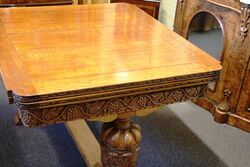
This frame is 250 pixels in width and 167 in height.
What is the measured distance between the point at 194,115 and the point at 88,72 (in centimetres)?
138

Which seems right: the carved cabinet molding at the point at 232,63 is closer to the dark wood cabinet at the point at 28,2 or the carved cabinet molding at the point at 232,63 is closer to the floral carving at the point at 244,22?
the floral carving at the point at 244,22

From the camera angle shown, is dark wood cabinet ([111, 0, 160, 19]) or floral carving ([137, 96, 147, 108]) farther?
Answer: dark wood cabinet ([111, 0, 160, 19])

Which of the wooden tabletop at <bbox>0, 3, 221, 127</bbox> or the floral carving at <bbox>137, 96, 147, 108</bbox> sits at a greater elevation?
the wooden tabletop at <bbox>0, 3, 221, 127</bbox>

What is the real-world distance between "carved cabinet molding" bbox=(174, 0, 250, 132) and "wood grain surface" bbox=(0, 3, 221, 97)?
2.03 feet

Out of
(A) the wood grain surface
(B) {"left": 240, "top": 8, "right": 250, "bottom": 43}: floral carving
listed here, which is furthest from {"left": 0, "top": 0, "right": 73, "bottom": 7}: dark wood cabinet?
(B) {"left": 240, "top": 8, "right": 250, "bottom": 43}: floral carving

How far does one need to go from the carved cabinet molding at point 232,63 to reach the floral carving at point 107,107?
924 millimetres

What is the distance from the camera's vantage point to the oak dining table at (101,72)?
106cm

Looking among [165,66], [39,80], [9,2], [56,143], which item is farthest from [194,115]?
[9,2]

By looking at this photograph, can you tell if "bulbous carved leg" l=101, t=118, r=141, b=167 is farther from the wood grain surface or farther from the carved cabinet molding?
the carved cabinet molding

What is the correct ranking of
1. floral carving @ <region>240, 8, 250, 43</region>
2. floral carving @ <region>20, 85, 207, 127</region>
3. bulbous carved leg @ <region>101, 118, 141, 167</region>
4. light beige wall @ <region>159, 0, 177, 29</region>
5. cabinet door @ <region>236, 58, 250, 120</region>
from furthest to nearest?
light beige wall @ <region>159, 0, 177, 29</region> → cabinet door @ <region>236, 58, 250, 120</region> → floral carving @ <region>240, 8, 250, 43</region> → bulbous carved leg @ <region>101, 118, 141, 167</region> → floral carving @ <region>20, 85, 207, 127</region>

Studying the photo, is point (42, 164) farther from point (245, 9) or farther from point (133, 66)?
point (245, 9)

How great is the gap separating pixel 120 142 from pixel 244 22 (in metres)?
1.16

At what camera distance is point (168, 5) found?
3.10 m

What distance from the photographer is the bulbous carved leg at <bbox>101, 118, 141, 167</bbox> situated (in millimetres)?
1360
